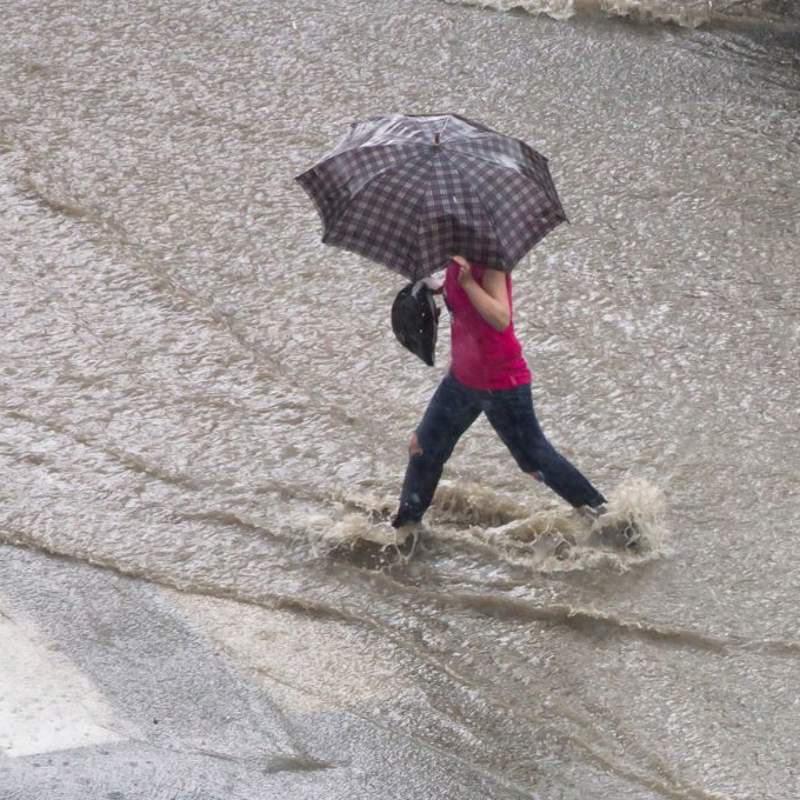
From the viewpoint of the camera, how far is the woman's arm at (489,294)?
449 centimetres

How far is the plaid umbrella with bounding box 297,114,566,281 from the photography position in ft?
14.3

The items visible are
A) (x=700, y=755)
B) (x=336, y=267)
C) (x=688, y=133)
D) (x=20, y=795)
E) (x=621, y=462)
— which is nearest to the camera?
(x=20, y=795)

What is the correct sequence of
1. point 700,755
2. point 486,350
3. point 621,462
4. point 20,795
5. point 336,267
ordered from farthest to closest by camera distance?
point 336,267
point 621,462
point 486,350
point 700,755
point 20,795

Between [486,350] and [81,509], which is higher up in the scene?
[486,350]

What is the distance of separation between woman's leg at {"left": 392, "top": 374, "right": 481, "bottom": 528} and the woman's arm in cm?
43

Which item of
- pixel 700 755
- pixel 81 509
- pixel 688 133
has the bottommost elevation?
pixel 81 509

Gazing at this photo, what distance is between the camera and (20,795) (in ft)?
13.0

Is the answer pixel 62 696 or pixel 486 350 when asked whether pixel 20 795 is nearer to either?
pixel 62 696

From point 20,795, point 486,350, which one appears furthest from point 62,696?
point 486,350

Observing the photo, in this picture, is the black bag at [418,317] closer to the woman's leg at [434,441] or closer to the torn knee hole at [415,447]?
the woman's leg at [434,441]

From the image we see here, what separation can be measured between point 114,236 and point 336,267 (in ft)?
3.89

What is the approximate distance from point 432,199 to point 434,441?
3.37ft

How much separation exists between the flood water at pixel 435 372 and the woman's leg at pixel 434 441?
0.21 meters

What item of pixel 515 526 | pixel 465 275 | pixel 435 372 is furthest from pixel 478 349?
pixel 435 372
